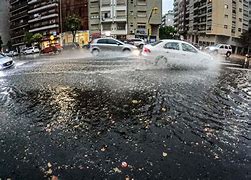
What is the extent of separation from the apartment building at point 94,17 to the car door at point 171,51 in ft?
195

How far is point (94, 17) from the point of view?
76312 mm

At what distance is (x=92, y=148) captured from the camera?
542 centimetres

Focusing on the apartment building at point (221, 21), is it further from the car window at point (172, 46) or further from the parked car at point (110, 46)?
the car window at point (172, 46)

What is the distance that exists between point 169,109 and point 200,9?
309ft

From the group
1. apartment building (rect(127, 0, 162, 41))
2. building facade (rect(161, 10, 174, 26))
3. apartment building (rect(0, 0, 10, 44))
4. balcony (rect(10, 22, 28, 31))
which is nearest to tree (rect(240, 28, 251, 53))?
apartment building (rect(127, 0, 162, 41))

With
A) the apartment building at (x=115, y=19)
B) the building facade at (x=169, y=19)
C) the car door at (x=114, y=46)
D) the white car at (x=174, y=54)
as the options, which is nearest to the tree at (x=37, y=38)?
the apartment building at (x=115, y=19)

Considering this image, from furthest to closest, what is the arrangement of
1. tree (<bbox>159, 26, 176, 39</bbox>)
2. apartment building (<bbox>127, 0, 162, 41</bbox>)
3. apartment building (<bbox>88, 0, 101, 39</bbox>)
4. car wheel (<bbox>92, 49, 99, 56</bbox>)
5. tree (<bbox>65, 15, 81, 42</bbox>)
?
tree (<bbox>159, 26, 176, 39</bbox>)
apartment building (<bbox>88, 0, 101, 39</bbox>)
apartment building (<bbox>127, 0, 162, 41</bbox>)
tree (<bbox>65, 15, 81, 42</bbox>)
car wheel (<bbox>92, 49, 99, 56</bbox>)

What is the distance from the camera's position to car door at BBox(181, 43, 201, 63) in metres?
17.0

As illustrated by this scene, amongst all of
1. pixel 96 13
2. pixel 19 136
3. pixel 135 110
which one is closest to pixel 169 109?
pixel 135 110

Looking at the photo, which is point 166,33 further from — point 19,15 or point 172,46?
point 172,46

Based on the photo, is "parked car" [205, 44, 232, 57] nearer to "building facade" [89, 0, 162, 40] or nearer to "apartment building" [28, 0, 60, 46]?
"building facade" [89, 0, 162, 40]

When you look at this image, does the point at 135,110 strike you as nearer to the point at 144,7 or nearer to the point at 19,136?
A: the point at 19,136

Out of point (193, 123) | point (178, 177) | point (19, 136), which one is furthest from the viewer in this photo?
point (193, 123)

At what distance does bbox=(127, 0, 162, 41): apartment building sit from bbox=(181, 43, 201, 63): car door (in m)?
56.5
